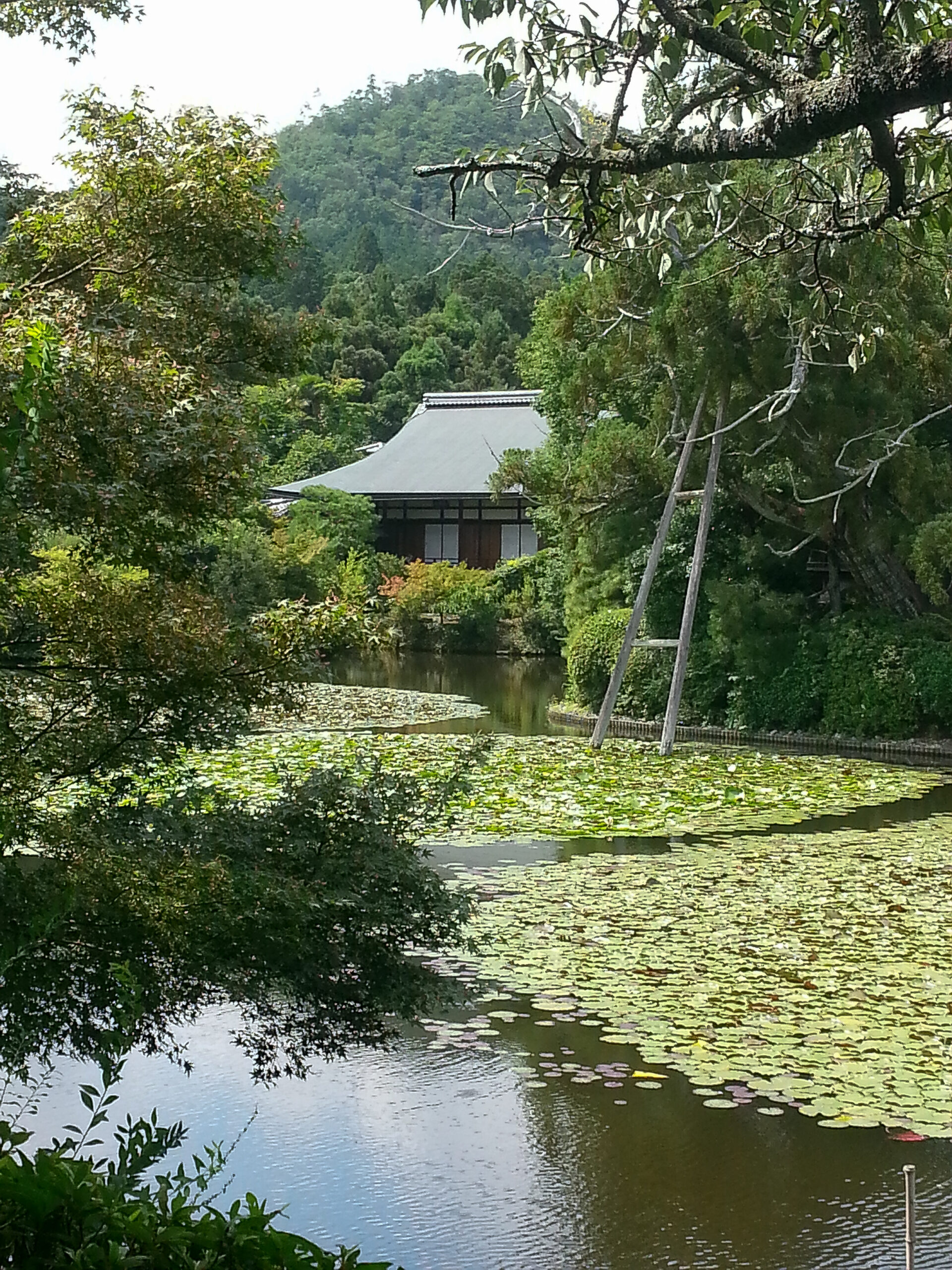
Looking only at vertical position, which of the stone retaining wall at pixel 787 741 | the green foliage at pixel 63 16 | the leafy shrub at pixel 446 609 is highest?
the green foliage at pixel 63 16

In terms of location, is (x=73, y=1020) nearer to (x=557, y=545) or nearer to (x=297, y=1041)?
(x=297, y=1041)

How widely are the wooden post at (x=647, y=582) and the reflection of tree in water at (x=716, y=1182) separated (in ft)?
29.0

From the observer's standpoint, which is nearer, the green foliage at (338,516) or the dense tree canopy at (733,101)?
the dense tree canopy at (733,101)

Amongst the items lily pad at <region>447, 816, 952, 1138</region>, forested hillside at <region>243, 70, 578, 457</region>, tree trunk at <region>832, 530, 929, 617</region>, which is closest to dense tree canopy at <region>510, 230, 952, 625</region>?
tree trunk at <region>832, 530, 929, 617</region>

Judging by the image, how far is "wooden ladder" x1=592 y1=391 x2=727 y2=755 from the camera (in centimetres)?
1392

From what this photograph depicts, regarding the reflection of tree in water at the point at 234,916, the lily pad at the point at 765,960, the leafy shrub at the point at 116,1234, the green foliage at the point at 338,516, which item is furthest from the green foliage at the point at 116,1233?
the green foliage at the point at 338,516

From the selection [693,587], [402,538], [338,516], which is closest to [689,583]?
[693,587]

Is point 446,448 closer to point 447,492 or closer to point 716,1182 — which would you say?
point 447,492

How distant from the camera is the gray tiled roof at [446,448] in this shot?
29641 mm

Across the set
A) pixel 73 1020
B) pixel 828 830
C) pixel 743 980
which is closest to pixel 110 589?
pixel 73 1020

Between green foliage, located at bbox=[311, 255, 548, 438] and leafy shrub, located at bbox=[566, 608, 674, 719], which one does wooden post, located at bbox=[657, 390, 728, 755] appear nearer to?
leafy shrub, located at bbox=[566, 608, 674, 719]

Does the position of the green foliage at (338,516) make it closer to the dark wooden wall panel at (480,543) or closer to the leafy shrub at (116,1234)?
the dark wooden wall panel at (480,543)

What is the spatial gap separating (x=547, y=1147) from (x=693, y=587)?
32.1 ft

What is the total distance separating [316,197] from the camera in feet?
238
